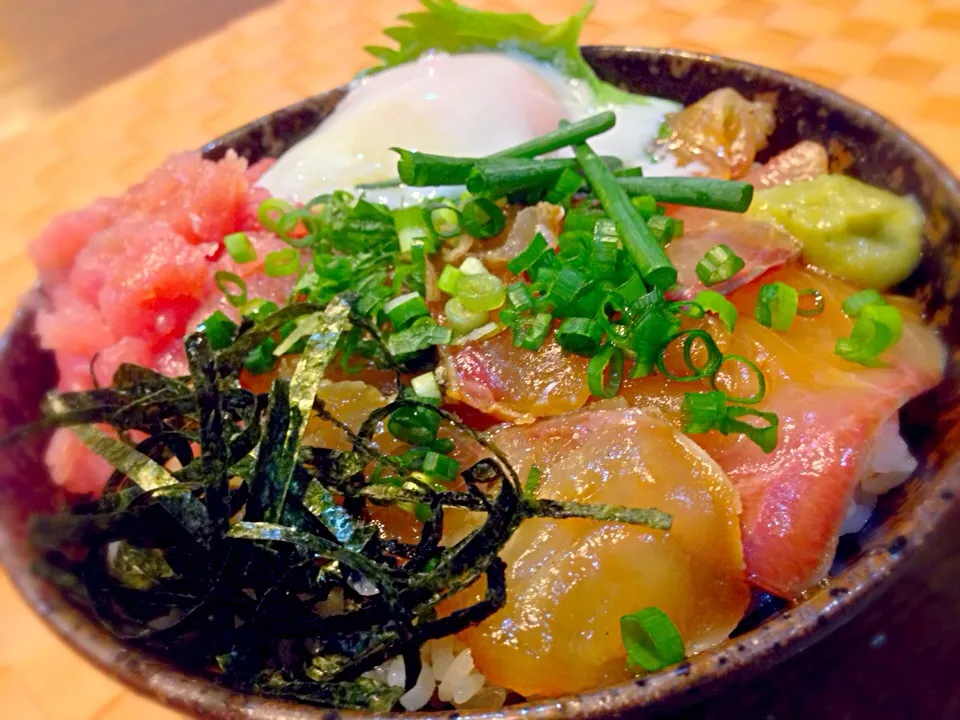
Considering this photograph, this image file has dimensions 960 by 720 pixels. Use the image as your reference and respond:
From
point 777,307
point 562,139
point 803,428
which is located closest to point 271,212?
point 562,139

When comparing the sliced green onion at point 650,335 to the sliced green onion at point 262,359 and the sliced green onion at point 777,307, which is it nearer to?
the sliced green onion at point 777,307

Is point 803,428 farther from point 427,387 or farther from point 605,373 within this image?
point 427,387

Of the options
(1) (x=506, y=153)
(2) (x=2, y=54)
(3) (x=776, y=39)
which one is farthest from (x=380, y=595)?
(2) (x=2, y=54)

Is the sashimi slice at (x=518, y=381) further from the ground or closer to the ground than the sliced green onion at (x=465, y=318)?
closer to the ground

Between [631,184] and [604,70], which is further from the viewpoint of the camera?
→ [604,70]

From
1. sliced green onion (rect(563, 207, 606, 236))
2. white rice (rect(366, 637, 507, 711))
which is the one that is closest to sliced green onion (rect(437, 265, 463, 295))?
sliced green onion (rect(563, 207, 606, 236))

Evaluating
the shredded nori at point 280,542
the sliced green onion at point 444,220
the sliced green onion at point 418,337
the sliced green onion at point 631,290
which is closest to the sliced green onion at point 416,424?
the shredded nori at point 280,542

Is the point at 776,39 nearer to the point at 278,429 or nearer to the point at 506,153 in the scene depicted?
the point at 506,153
